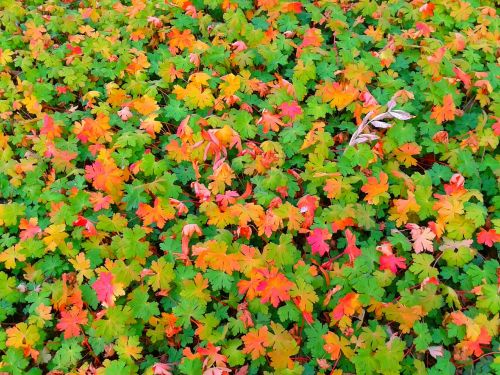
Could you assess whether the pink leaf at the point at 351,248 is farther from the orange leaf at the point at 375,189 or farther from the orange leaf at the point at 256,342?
the orange leaf at the point at 256,342

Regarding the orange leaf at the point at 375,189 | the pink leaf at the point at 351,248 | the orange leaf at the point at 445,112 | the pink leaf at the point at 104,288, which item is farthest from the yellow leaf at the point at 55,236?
the orange leaf at the point at 445,112

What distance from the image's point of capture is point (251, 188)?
3281mm

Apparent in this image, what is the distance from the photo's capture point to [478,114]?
3676 millimetres

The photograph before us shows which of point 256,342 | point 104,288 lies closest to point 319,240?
point 256,342

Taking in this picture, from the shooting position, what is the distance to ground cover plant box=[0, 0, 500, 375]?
276 centimetres

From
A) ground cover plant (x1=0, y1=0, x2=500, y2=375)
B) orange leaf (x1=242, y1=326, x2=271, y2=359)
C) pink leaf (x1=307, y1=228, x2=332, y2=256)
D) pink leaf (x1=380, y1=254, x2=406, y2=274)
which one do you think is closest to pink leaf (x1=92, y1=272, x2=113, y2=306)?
ground cover plant (x1=0, y1=0, x2=500, y2=375)

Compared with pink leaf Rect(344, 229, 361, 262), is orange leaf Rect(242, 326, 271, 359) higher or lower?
lower

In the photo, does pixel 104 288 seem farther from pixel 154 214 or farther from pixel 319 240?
pixel 319 240

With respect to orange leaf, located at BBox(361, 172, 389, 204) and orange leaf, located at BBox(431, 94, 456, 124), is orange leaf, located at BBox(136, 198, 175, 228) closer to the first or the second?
orange leaf, located at BBox(361, 172, 389, 204)

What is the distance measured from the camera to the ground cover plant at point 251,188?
9.07 ft

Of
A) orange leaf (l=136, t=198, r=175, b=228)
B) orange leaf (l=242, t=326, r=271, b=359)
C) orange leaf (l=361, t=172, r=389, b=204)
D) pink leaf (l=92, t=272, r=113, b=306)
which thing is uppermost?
orange leaf (l=361, t=172, r=389, b=204)

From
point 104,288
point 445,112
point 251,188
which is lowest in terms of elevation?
point 104,288

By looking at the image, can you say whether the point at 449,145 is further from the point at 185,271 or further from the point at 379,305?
the point at 185,271

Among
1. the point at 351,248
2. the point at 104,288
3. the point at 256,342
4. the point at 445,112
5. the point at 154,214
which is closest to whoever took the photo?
the point at 256,342
